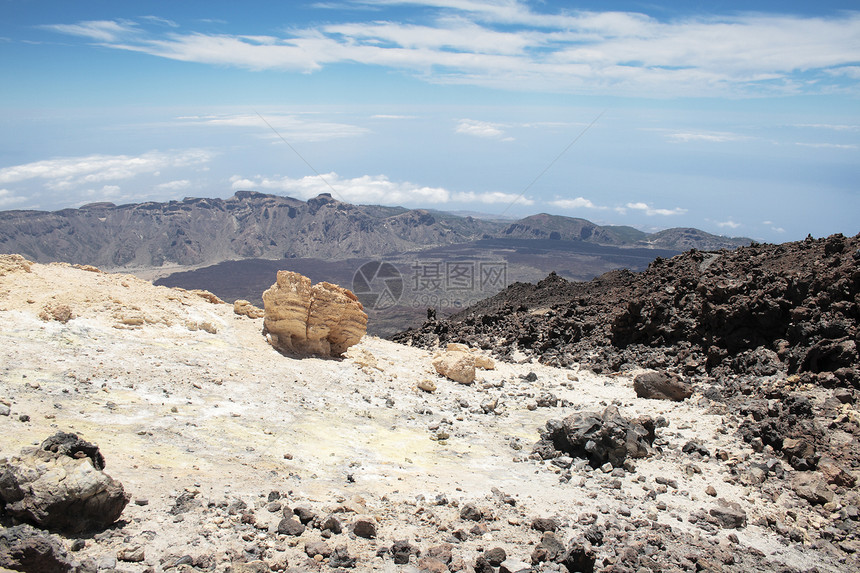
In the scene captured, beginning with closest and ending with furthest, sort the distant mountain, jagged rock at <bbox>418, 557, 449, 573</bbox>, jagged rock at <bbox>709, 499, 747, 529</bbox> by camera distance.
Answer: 1. jagged rock at <bbox>418, 557, 449, 573</bbox>
2. jagged rock at <bbox>709, 499, 747, 529</bbox>
3. the distant mountain

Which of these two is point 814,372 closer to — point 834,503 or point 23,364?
point 834,503

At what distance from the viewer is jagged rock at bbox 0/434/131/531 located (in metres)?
4.95

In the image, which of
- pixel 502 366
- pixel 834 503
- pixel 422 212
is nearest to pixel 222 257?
pixel 422 212

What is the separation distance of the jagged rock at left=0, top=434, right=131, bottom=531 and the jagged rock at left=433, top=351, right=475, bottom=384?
9.78 metres

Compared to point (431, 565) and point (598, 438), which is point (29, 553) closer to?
point (431, 565)

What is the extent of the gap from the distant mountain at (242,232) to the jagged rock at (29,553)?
14494 centimetres

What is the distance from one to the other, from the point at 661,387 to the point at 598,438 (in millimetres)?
4761

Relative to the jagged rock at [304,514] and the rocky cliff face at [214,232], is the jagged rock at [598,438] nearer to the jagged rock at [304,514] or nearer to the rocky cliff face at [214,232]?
the jagged rock at [304,514]

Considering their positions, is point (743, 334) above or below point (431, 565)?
above

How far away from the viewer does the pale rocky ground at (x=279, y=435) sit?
626 cm

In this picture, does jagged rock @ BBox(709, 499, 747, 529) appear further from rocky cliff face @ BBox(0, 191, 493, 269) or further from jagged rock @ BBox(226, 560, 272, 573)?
rocky cliff face @ BBox(0, 191, 493, 269)

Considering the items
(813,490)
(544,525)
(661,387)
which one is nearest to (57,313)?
(544,525)

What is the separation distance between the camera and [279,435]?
900cm

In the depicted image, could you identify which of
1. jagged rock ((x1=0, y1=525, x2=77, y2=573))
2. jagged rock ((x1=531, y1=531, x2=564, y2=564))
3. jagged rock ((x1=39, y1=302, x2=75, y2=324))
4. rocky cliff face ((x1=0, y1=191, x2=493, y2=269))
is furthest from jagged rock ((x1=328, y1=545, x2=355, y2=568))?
rocky cliff face ((x1=0, y1=191, x2=493, y2=269))
